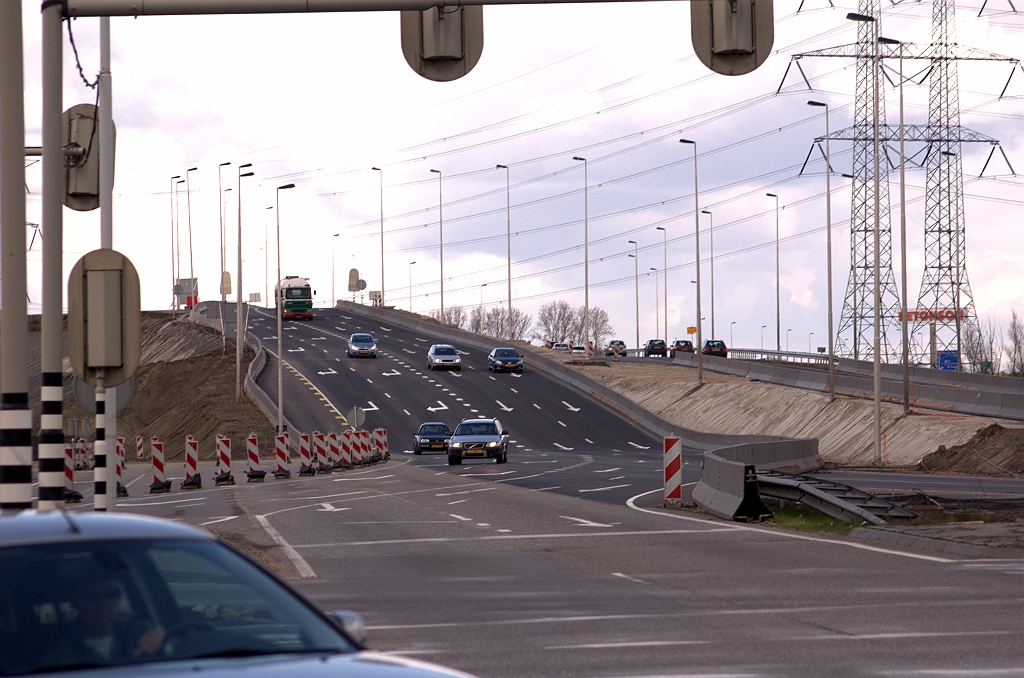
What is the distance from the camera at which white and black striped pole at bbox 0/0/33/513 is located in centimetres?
1205

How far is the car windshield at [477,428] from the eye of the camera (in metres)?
44.7

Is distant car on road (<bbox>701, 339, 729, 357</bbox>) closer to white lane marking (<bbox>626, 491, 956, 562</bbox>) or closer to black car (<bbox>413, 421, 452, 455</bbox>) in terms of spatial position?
black car (<bbox>413, 421, 452, 455</bbox>)

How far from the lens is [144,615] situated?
4.51 m

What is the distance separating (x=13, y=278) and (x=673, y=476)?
14837 millimetres

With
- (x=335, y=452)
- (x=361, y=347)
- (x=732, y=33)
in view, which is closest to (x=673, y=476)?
(x=732, y=33)

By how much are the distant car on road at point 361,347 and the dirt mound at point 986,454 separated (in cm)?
4938

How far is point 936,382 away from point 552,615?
5199 centimetres

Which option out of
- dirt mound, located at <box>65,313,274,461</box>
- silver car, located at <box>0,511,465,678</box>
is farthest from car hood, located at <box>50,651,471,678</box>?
dirt mound, located at <box>65,313,274,461</box>

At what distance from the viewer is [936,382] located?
5991 centimetres

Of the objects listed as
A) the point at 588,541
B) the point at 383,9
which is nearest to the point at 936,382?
the point at 588,541

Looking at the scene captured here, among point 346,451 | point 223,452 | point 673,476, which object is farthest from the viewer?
point 346,451

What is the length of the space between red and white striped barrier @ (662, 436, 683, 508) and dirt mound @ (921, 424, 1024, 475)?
15809mm

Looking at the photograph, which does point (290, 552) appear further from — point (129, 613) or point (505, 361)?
point (505, 361)

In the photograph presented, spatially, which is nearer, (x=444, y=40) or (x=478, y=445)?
(x=444, y=40)
